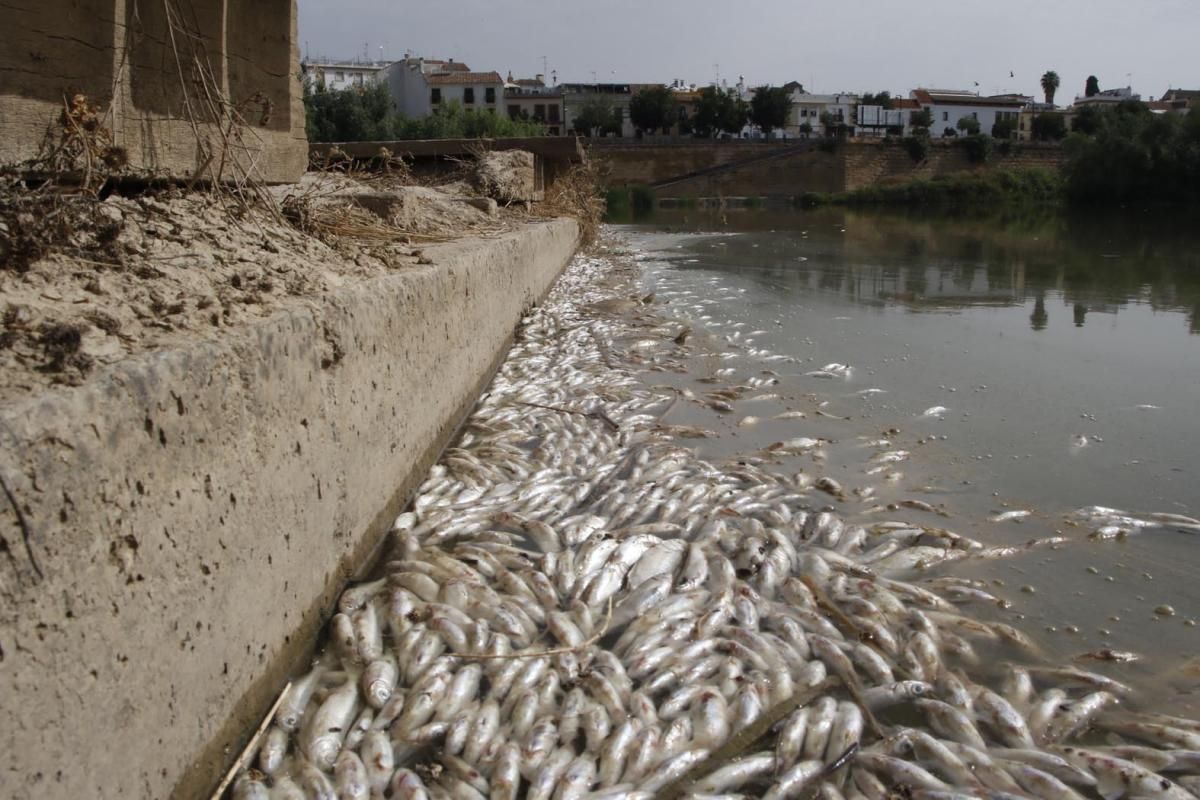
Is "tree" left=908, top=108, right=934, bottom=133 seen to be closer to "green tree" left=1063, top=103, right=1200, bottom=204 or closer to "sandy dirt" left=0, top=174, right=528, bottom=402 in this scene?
"green tree" left=1063, top=103, right=1200, bottom=204

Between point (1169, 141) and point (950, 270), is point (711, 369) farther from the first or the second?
point (1169, 141)

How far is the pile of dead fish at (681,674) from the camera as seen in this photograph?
9.82 ft

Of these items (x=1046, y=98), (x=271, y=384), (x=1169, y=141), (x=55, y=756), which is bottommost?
(x=55, y=756)

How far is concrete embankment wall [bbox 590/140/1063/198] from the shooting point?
73250 millimetres

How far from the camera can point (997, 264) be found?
2141cm

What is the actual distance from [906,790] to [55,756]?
2.36 metres

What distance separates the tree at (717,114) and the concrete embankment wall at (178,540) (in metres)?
88.4

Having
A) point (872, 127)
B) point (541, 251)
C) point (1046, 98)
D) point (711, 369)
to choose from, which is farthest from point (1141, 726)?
point (1046, 98)

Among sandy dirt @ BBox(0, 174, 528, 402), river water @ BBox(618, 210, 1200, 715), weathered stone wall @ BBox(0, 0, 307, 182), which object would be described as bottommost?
river water @ BBox(618, 210, 1200, 715)

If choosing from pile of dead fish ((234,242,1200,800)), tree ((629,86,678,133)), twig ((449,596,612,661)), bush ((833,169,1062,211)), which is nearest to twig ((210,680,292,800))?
pile of dead fish ((234,242,1200,800))

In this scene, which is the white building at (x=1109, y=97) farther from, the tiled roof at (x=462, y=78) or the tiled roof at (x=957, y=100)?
the tiled roof at (x=462, y=78)

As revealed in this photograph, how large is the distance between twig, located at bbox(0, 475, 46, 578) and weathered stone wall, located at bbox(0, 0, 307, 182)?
2.75 meters

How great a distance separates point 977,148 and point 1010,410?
7470 centimetres

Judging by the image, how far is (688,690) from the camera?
344 centimetres
